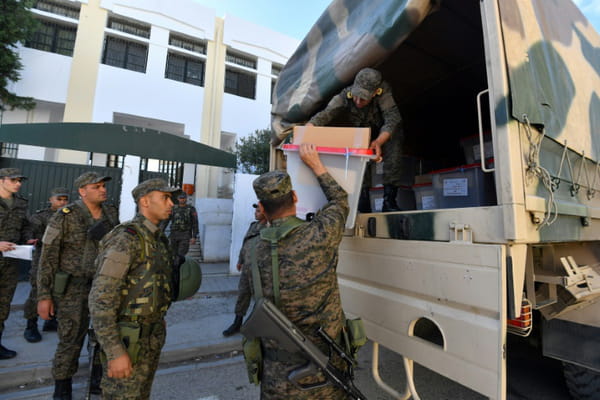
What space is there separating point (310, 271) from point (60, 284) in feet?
7.03

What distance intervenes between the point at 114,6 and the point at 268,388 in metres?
13.8

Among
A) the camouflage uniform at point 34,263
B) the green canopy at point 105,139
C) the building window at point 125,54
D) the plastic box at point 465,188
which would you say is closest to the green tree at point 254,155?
the green canopy at point 105,139

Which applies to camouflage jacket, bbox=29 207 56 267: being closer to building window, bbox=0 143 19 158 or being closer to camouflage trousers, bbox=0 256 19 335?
camouflage trousers, bbox=0 256 19 335

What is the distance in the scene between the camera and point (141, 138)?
231 inches

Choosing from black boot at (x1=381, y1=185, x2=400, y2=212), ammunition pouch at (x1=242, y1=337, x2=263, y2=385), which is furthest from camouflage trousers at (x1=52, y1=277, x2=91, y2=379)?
black boot at (x1=381, y1=185, x2=400, y2=212)

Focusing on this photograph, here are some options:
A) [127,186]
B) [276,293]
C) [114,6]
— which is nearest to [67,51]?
[114,6]

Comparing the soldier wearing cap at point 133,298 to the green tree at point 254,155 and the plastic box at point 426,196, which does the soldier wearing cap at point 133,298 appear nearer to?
the plastic box at point 426,196

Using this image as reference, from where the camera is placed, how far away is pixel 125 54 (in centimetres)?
1130

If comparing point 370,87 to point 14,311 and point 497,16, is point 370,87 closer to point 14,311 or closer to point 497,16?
point 497,16

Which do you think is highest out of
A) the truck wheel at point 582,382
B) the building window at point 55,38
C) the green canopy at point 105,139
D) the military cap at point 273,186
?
the building window at point 55,38

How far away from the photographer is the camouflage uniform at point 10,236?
2.81m

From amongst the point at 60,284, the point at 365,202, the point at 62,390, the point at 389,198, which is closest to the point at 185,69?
the point at 60,284

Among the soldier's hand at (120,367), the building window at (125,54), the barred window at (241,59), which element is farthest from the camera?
the barred window at (241,59)

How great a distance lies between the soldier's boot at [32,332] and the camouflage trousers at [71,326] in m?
1.26
